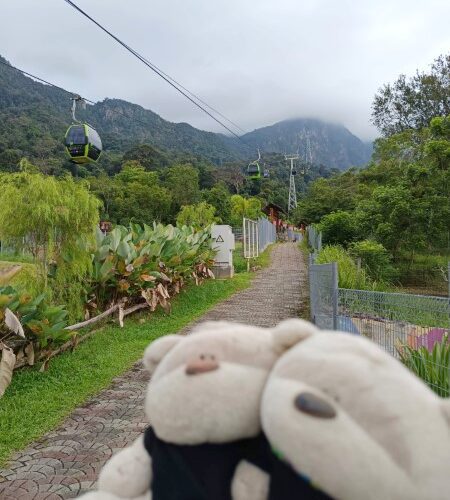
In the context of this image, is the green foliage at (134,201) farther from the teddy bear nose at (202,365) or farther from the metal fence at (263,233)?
the teddy bear nose at (202,365)

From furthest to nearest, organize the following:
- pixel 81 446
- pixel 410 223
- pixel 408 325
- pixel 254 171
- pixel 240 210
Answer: pixel 240 210 < pixel 254 171 < pixel 410 223 < pixel 81 446 < pixel 408 325

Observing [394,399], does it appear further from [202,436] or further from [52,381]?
[52,381]

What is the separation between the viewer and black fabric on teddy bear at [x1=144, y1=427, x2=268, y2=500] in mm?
1152

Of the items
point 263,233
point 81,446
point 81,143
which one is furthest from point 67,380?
point 263,233

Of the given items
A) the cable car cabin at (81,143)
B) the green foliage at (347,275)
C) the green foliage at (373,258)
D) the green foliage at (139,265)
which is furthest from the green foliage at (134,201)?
the green foliage at (347,275)

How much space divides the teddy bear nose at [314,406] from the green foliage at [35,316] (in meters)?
4.15

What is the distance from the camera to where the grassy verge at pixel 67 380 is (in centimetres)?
374

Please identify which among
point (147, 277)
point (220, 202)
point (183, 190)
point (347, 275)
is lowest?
point (347, 275)

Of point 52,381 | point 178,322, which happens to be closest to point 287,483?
point 52,381

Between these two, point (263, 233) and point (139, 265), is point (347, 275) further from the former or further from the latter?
point (263, 233)

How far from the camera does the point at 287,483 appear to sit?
3.37ft

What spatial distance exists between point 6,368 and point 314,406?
4051 mm

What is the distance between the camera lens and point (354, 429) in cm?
92

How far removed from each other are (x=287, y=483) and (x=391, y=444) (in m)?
0.26
